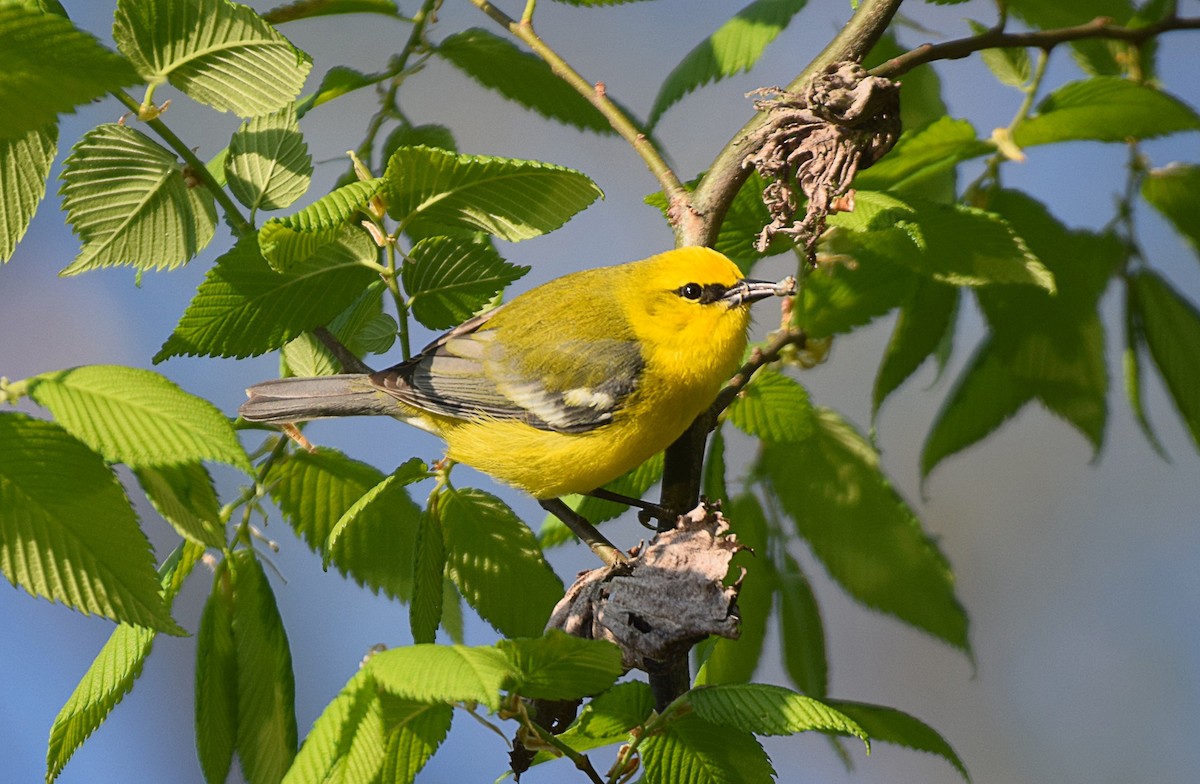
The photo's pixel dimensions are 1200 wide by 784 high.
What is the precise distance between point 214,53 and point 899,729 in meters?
1.08

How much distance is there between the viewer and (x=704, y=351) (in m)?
1.82

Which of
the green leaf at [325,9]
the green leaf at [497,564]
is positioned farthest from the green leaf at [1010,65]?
the green leaf at [497,564]

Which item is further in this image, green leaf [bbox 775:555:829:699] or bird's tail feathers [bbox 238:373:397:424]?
bird's tail feathers [bbox 238:373:397:424]

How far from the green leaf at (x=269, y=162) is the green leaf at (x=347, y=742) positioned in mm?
653

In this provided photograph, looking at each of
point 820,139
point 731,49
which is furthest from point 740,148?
point 731,49

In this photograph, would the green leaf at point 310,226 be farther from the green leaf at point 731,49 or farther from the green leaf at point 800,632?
the green leaf at point 800,632

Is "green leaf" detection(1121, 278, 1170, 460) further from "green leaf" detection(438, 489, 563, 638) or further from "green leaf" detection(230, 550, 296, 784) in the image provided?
"green leaf" detection(230, 550, 296, 784)

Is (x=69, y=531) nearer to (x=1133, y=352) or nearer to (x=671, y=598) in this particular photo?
(x=671, y=598)

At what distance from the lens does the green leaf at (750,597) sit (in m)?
1.55

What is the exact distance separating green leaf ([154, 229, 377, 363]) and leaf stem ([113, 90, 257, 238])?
0.05 meters

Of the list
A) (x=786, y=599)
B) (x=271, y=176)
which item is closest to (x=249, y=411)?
(x=271, y=176)

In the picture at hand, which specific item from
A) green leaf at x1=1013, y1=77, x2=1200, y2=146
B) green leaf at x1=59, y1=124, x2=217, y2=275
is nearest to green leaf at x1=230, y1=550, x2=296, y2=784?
green leaf at x1=59, y1=124, x2=217, y2=275

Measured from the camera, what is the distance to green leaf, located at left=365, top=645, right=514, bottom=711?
828 mm

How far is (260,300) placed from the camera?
1271 mm
